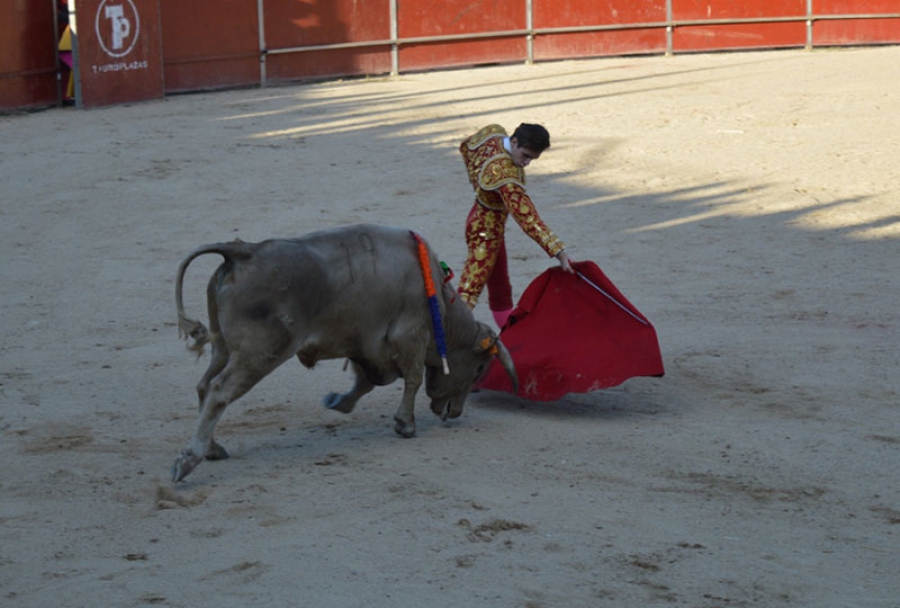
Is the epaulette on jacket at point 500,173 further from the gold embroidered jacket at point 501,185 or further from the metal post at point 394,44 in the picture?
the metal post at point 394,44

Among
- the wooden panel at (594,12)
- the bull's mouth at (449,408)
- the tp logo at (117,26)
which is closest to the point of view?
the bull's mouth at (449,408)

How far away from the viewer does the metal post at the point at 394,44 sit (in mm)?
16234

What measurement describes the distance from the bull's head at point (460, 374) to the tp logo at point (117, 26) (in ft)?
30.4

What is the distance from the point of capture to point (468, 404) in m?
5.57

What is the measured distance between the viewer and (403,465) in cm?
451

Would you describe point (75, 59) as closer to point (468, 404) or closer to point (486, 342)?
point (468, 404)

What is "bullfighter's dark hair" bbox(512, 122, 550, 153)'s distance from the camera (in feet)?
17.2

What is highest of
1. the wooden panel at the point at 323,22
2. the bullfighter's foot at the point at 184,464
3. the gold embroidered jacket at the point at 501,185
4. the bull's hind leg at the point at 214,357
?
the wooden panel at the point at 323,22

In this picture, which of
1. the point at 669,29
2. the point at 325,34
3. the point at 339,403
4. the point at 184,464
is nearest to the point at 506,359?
the point at 339,403

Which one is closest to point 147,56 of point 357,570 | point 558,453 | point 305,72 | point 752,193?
point 305,72

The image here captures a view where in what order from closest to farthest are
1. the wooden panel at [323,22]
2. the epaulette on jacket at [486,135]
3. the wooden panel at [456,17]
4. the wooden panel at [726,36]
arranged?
the epaulette on jacket at [486,135] → the wooden panel at [323,22] → the wooden panel at [456,17] → the wooden panel at [726,36]

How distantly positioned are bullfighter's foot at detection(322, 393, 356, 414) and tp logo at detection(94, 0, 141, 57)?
9198mm

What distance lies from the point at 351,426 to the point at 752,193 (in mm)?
5553

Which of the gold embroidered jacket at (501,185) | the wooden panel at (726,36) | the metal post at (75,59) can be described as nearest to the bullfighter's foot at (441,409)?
the gold embroidered jacket at (501,185)
